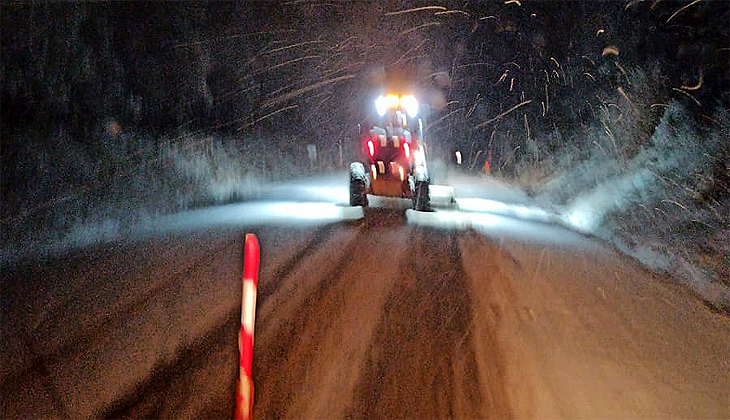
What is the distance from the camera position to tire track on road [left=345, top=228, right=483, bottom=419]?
20.3 feet

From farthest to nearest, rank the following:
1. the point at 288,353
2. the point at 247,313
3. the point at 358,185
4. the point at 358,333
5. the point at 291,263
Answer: the point at 358,185 → the point at 291,263 → the point at 358,333 → the point at 288,353 → the point at 247,313

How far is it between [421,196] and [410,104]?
1977 millimetres

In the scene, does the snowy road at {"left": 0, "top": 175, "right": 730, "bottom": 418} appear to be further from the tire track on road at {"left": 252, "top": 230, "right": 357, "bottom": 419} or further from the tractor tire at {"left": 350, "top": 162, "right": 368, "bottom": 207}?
the tractor tire at {"left": 350, "top": 162, "right": 368, "bottom": 207}

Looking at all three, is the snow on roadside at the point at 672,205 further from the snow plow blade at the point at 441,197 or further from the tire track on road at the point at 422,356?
the tire track on road at the point at 422,356

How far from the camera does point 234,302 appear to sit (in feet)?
28.6

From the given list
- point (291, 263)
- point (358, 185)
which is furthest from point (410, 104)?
point (291, 263)

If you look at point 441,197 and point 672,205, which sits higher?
point 672,205

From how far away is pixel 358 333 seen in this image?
7766 mm

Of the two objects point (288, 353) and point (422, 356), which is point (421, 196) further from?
point (288, 353)

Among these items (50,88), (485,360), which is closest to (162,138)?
(50,88)

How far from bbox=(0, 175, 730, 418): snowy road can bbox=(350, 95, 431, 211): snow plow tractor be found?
2221 mm

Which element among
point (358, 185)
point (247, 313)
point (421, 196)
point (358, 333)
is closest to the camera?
point (247, 313)

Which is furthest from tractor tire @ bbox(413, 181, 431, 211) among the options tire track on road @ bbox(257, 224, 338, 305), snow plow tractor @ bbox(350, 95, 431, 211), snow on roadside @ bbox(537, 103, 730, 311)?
snow on roadside @ bbox(537, 103, 730, 311)

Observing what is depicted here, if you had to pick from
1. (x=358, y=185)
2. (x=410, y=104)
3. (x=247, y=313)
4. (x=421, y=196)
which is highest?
(x=410, y=104)
